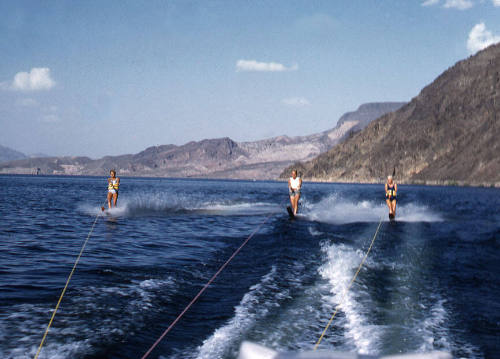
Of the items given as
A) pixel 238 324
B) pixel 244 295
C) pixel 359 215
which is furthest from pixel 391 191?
pixel 238 324

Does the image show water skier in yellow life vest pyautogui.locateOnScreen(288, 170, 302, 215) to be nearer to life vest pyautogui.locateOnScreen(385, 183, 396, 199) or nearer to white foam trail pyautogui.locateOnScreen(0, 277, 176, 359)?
life vest pyautogui.locateOnScreen(385, 183, 396, 199)

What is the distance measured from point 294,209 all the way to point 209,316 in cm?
1793

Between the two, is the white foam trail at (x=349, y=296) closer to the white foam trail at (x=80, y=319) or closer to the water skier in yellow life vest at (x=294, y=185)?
the white foam trail at (x=80, y=319)

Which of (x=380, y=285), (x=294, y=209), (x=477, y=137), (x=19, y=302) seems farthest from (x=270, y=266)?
(x=477, y=137)

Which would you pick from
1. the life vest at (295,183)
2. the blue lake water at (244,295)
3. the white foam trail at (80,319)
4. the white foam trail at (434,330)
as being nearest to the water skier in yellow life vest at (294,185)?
the life vest at (295,183)

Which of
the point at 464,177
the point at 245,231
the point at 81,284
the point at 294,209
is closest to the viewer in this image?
the point at 81,284

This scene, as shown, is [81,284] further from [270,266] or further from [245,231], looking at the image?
[245,231]

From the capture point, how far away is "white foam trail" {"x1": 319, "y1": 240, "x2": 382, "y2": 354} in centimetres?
565

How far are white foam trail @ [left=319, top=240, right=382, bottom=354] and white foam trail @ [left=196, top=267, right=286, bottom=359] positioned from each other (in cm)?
129

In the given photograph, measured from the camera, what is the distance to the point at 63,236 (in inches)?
591

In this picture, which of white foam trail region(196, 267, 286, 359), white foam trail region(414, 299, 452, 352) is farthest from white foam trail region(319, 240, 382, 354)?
white foam trail region(196, 267, 286, 359)

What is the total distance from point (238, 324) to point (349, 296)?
2529 millimetres

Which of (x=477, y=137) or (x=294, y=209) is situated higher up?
(x=477, y=137)

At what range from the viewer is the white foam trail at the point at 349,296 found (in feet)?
18.5
